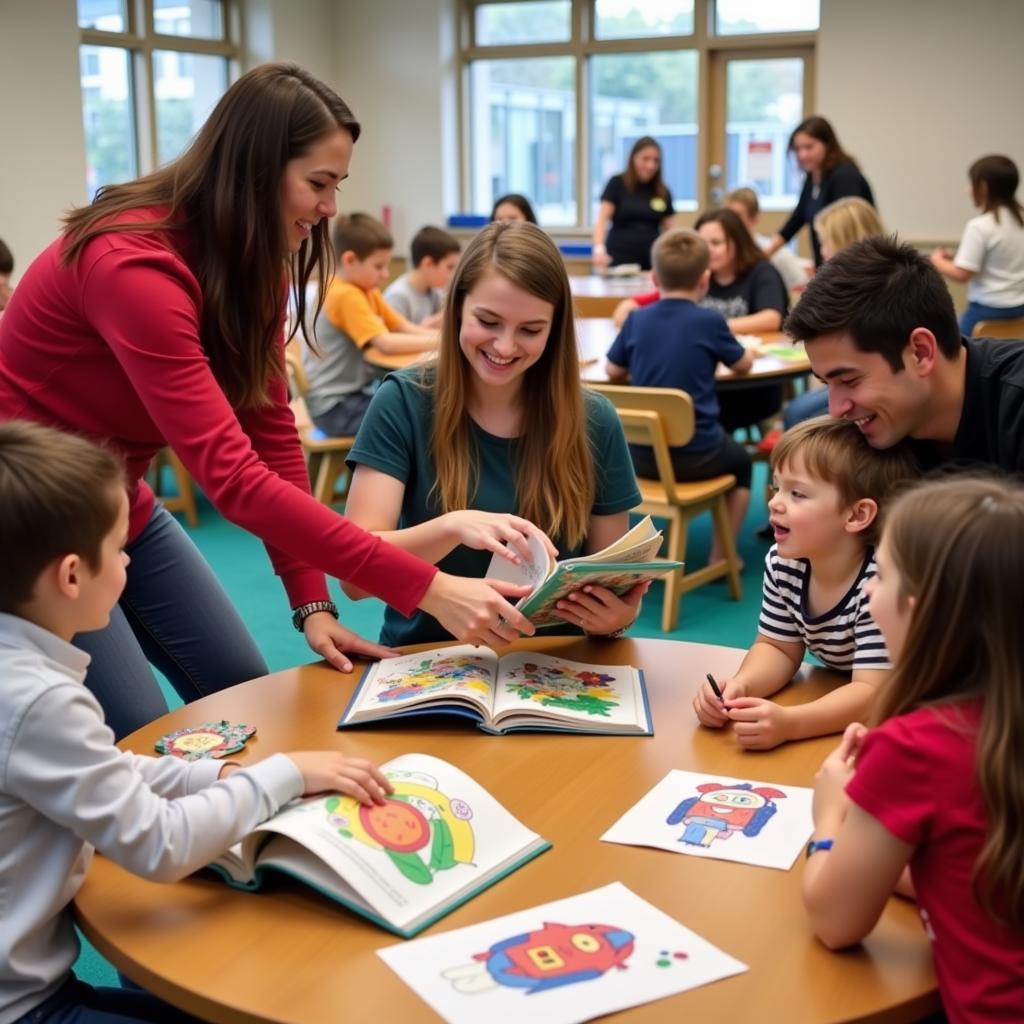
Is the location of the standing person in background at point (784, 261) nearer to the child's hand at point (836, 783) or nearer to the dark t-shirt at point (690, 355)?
the dark t-shirt at point (690, 355)

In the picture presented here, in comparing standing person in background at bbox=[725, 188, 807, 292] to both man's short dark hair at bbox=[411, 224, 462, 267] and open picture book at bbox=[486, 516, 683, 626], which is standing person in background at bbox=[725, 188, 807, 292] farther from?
open picture book at bbox=[486, 516, 683, 626]

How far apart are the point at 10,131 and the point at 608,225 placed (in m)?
3.71

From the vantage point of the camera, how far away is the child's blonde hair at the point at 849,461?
172 centimetres

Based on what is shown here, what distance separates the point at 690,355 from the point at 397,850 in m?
3.21

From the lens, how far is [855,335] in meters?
1.79

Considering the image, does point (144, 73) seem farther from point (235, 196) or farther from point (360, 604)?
point (235, 196)

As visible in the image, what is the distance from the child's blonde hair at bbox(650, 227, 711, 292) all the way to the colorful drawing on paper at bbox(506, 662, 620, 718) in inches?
110

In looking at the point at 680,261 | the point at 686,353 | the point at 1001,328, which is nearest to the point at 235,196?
the point at 686,353

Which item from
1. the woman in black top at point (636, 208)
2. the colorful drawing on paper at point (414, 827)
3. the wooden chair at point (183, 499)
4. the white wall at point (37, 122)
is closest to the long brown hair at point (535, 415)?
the colorful drawing on paper at point (414, 827)

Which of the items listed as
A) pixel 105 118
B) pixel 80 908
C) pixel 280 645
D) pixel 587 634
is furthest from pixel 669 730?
pixel 105 118

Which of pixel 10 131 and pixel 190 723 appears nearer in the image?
pixel 190 723

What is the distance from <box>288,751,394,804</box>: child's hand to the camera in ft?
4.29

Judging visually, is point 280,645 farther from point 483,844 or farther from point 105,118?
point 105,118

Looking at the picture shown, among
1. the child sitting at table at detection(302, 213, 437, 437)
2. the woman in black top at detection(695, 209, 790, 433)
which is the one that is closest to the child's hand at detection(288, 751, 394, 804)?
the child sitting at table at detection(302, 213, 437, 437)
